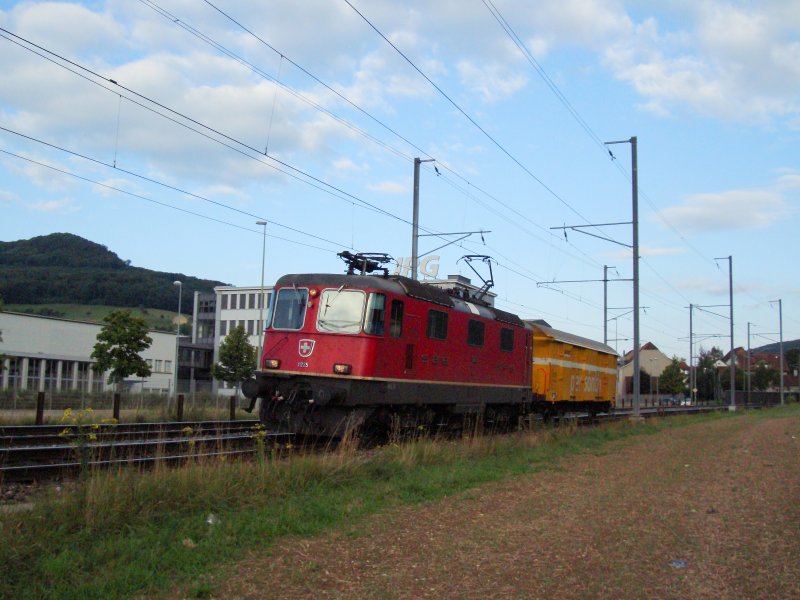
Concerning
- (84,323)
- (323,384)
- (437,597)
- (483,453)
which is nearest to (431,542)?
(437,597)

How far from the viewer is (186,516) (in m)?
7.43

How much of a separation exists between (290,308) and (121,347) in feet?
102

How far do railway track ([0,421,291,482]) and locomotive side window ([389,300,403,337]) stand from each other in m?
3.19

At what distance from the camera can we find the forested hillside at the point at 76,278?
115 meters

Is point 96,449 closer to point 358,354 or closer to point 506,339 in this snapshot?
point 358,354

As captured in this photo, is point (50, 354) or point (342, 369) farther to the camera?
point (50, 354)

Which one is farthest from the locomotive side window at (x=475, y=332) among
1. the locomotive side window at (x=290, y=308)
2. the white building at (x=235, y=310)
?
the white building at (x=235, y=310)

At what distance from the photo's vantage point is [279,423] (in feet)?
48.8

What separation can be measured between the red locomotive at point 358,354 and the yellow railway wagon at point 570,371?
7002 mm

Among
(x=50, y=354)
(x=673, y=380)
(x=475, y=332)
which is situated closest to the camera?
(x=475, y=332)

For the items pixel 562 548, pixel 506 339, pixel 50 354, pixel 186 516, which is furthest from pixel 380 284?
pixel 50 354

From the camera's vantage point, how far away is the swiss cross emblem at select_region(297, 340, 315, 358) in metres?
15.0

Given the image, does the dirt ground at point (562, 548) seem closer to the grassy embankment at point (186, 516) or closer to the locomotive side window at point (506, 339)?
the grassy embankment at point (186, 516)

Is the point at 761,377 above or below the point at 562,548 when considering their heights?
above
